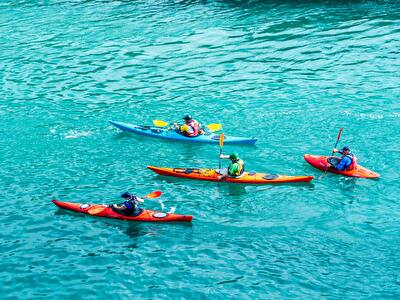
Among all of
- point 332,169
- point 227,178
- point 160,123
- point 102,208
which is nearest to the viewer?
point 102,208

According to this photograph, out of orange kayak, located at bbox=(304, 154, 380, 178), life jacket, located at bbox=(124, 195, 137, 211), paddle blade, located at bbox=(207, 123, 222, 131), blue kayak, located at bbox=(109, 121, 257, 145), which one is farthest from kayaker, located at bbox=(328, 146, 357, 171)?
life jacket, located at bbox=(124, 195, 137, 211)

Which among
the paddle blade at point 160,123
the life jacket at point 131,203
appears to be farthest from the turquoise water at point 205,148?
the paddle blade at point 160,123

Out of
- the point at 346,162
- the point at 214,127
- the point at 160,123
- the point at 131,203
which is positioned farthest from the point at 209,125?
the point at 131,203

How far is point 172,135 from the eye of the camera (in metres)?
34.4

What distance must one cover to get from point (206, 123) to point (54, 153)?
939cm

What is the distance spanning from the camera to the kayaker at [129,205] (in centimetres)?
2558

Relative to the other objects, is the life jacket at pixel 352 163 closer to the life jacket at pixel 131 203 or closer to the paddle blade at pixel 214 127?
the paddle blade at pixel 214 127

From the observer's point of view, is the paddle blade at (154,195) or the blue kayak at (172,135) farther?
the blue kayak at (172,135)

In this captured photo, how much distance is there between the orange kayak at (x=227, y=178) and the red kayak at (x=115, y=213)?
156 inches

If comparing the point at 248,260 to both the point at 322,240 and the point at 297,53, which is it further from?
the point at 297,53

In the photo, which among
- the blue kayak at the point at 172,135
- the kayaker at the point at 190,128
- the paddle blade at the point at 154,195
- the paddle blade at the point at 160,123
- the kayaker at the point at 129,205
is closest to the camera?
the kayaker at the point at 129,205

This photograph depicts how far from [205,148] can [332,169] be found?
7.61 meters

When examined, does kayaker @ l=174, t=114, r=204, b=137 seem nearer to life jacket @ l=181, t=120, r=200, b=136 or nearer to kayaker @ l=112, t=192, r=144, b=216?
life jacket @ l=181, t=120, r=200, b=136

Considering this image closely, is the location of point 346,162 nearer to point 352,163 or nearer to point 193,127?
point 352,163
